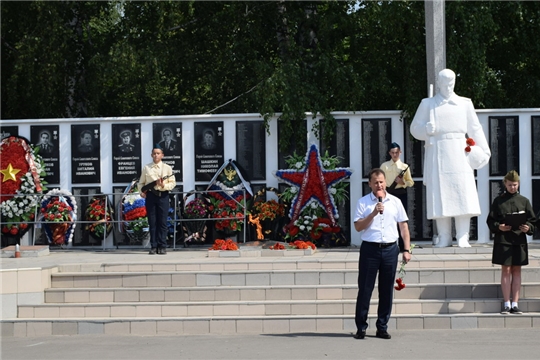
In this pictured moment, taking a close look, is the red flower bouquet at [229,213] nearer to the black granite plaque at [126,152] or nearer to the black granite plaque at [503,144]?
the black granite plaque at [126,152]

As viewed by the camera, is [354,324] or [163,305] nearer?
[354,324]

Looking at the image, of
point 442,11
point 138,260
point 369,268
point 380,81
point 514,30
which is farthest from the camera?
point 514,30

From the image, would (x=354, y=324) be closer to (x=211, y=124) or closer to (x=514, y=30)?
(x=211, y=124)

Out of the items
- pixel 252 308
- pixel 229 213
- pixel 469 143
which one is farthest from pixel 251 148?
pixel 252 308

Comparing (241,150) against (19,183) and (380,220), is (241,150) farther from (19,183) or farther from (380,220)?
(380,220)

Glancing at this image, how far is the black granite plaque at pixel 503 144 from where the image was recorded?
16562 millimetres

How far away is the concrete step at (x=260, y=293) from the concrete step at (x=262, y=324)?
2.34ft

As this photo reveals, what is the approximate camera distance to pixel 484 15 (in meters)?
17.3

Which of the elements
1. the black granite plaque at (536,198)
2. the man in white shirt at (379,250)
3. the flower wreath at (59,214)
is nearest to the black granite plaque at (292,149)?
the flower wreath at (59,214)

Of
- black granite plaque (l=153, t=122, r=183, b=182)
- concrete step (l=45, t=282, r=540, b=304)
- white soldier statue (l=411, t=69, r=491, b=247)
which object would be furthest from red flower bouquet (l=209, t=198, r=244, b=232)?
concrete step (l=45, t=282, r=540, b=304)

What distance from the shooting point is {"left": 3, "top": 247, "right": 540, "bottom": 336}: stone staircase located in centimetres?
1066

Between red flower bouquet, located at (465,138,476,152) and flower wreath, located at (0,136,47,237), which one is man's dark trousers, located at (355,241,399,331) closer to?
red flower bouquet, located at (465,138,476,152)

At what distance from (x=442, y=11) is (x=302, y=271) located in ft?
17.8

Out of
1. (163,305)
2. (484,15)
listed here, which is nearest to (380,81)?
(484,15)
